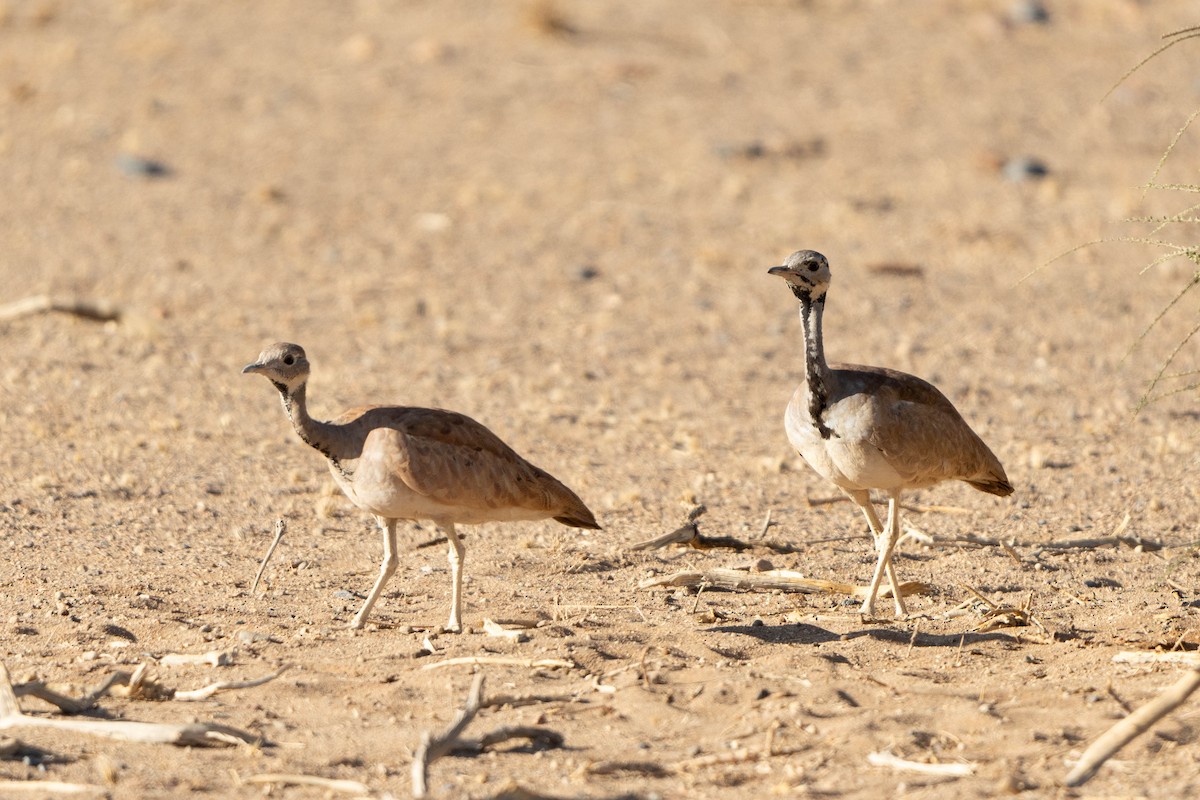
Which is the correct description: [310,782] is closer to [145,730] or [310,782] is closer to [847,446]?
[145,730]

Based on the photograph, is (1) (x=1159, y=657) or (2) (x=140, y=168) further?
(2) (x=140, y=168)

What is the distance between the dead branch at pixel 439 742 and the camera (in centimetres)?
518

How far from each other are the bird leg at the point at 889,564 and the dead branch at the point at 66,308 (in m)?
7.00

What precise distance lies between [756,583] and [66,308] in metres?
6.71

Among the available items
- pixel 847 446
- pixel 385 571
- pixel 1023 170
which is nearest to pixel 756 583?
pixel 847 446

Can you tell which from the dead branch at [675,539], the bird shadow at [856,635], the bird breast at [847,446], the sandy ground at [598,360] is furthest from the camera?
the dead branch at [675,539]

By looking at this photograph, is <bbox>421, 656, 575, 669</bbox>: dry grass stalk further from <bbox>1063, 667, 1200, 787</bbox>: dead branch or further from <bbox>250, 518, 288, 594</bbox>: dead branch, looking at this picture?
<bbox>1063, 667, 1200, 787</bbox>: dead branch

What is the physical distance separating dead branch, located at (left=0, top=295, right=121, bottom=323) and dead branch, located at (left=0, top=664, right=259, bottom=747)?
6.73 metres

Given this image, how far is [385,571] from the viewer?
7.15 meters

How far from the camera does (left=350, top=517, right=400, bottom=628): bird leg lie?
7031mm

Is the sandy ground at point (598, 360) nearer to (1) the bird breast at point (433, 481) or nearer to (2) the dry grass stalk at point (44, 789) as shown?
(2) the dry grass stalk at point (44, 789)

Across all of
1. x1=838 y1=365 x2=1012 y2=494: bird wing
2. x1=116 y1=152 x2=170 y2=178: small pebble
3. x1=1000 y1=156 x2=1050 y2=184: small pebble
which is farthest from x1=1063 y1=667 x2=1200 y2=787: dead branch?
x1=116 y1=152 x2=170 y2=178: small pebble

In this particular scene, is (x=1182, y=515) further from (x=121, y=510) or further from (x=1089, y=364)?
(x=121, y=510)

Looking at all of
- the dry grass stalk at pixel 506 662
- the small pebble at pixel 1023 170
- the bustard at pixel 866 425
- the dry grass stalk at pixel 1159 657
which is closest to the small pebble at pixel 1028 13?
the small pebble at pixel 1023 170
